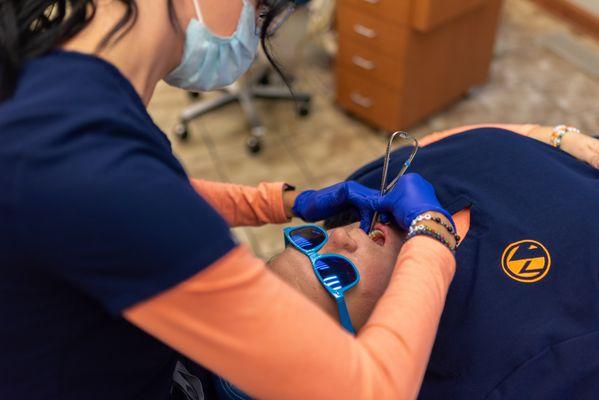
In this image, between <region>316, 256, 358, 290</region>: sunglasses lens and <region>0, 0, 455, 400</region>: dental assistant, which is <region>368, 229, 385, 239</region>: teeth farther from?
<region>0, 0, 455, 400</region>: dental assistant

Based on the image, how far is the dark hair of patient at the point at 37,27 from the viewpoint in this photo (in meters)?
0.66

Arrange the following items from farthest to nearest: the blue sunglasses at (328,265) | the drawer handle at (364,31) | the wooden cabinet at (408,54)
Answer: the drawer handle at (364,31) → the wooden cabinet at (408,54) → the blue sunglasses at (328,265)

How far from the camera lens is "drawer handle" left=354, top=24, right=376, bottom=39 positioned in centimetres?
244

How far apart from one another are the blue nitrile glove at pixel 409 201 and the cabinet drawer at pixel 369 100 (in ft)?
5.07

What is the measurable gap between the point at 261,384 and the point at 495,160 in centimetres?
76

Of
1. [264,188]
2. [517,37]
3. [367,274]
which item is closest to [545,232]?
[367,274]

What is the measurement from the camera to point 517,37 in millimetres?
3391

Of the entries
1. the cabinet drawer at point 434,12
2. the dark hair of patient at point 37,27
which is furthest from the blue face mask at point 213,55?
the cabinet drawer at point 434,12

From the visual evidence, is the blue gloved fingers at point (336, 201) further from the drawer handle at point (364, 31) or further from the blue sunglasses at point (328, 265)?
the drawer handle at point (364, 31)

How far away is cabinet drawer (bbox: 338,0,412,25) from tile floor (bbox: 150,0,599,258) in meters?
0.29

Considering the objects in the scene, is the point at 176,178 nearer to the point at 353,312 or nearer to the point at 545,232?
the point at 353,312

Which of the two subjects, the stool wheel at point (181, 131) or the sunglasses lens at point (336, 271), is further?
the stool wheel at point (181, 131)

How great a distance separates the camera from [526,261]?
3.28 feet

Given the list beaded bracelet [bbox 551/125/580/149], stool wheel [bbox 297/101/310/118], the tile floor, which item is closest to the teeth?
beaded bracelet [bbox 551/125/580/149]
